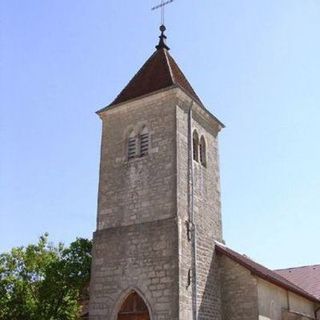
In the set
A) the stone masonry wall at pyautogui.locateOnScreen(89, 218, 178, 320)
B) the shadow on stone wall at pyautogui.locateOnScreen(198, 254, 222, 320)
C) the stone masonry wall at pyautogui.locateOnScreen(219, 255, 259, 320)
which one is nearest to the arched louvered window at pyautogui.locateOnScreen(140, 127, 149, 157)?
the stone masonry wall at pyautogui.locateOnScreen(89, 218, 178, 320)

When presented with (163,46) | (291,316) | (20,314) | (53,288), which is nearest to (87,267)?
(53,288)

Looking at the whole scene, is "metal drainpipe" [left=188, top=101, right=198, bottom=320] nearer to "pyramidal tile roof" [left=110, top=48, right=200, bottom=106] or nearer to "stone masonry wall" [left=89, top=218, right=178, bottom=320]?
"stone masonry wall" [left=89, top=218, right=178, bottom=320]

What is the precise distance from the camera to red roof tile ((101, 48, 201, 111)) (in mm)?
16828

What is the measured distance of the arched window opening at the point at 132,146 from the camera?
16234 millimetres

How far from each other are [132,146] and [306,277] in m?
13.1

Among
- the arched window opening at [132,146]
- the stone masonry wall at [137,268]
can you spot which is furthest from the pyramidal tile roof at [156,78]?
the stone masonry wall at [137,268]

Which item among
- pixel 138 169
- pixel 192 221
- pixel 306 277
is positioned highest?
pixel 138 169

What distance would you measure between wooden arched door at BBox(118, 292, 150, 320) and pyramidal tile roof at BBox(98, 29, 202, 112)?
7.07 metres

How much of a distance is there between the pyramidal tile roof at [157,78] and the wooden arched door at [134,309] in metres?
7.07

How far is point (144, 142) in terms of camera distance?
1617 cm

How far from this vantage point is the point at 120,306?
1414cm

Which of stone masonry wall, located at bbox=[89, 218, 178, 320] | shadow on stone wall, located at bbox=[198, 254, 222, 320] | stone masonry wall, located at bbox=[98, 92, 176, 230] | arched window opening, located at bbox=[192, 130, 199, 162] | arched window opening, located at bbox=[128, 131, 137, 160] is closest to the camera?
stone masonry wall, located at bbox=[89, 218, 178, 320]

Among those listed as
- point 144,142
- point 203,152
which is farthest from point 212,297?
point 144,142

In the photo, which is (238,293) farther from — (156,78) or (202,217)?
(156,78)
